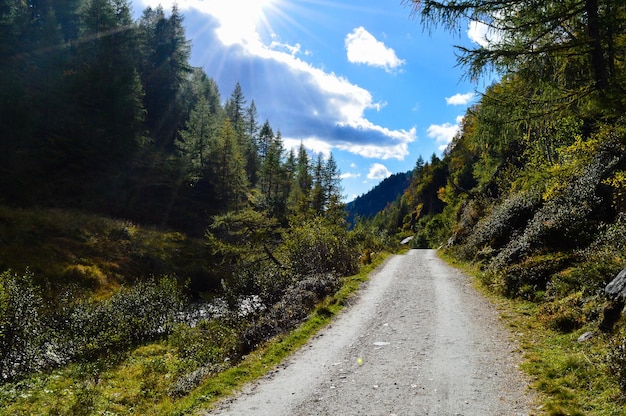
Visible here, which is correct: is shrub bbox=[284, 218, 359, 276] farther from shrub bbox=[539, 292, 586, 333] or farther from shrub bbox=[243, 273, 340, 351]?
shrub bbox=[539, 292, 586, 333]

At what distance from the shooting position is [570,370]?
21.2 ft

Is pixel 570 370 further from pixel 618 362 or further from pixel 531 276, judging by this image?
pixel 531 276

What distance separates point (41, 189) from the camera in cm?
3438

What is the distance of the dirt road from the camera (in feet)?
19.7

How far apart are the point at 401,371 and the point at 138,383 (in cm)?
871

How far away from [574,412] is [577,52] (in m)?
6.45

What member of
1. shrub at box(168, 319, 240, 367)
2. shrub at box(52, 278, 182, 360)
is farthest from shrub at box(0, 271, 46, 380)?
shrub at box(168, 319, 240, 367)

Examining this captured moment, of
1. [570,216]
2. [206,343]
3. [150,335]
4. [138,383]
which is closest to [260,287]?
[206,343]

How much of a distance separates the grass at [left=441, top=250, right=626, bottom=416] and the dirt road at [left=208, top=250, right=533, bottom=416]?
13.3 inches

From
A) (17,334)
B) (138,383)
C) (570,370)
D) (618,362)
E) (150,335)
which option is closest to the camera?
(618,362)

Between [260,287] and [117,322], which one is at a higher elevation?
[260,287]

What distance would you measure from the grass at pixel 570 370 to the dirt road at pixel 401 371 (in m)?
0.34

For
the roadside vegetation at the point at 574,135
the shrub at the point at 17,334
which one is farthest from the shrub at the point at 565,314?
the shrub at the point at 17,334

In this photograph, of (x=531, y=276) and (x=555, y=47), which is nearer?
(x=555, y=47)
